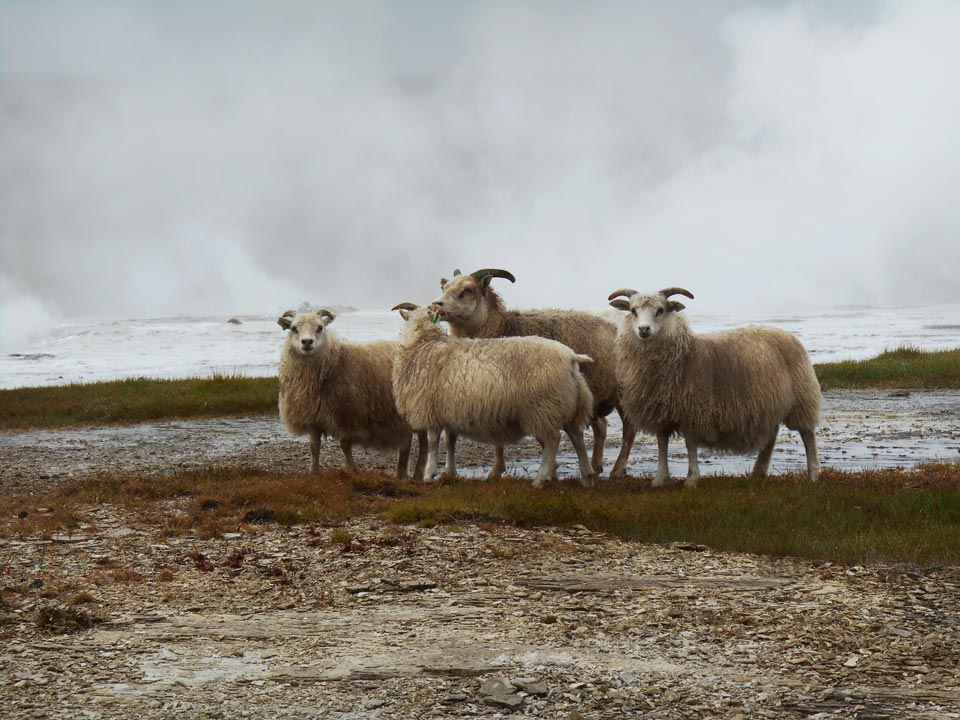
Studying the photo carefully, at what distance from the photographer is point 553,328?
52.4 feet

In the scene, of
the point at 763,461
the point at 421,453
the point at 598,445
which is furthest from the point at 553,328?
the point at 763,461

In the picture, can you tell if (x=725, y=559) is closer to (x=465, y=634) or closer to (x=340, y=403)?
(x=465, y=634)

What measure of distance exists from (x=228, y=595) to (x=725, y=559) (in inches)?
175

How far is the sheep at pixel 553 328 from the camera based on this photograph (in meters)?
15.4

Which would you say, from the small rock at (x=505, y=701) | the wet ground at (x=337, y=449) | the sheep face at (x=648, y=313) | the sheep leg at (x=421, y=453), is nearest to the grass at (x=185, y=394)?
the wet ground at (x=337, y=449)

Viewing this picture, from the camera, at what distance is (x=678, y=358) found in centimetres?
1359

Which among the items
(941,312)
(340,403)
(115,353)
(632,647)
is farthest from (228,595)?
(941,312)

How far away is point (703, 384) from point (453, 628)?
6.25 m

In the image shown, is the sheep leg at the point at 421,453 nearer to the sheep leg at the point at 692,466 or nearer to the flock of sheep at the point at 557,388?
the flock of sheep at the point at 557,388

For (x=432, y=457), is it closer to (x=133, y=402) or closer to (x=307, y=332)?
(x=307, y=332)

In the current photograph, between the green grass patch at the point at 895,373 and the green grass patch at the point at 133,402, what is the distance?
13.2m

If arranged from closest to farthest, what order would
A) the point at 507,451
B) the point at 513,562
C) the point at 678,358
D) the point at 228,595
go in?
the point at 228,595
the point at 513,562
the point at 678,358
the point at 507,451

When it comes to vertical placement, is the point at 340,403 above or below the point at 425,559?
above

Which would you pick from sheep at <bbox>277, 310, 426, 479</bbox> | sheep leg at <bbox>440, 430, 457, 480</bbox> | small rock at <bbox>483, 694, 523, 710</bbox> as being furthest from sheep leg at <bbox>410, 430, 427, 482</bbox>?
small rock at <bbox>483, 694, 523, 710</bbox>
